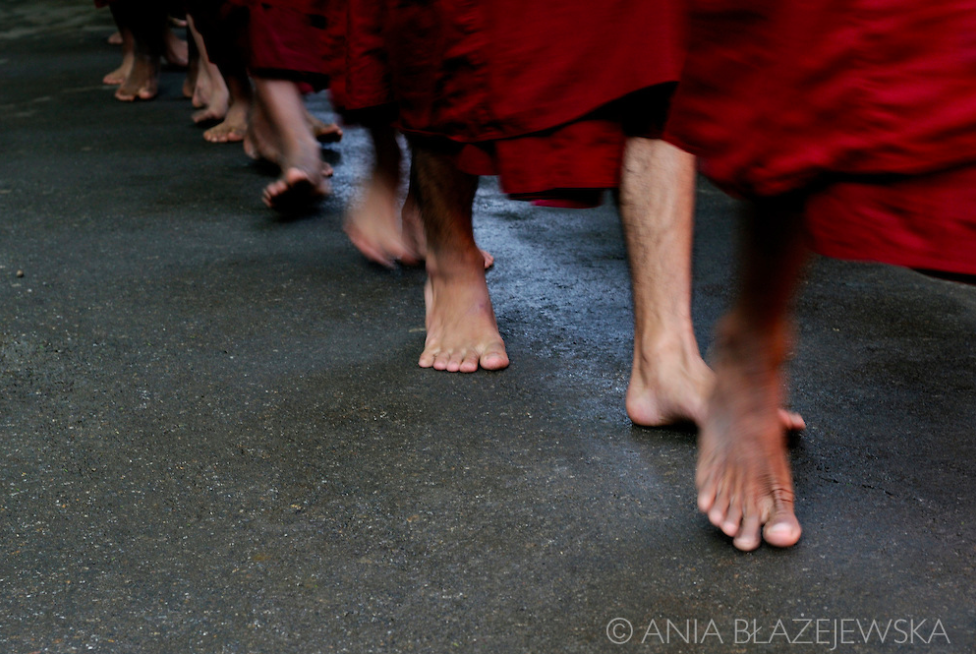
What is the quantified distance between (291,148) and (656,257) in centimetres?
139

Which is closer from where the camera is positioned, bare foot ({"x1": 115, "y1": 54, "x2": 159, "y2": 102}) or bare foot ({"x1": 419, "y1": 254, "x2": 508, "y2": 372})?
bare foot ({"x1": 419, "y1": 254, "x2": 508, "y2": 372})

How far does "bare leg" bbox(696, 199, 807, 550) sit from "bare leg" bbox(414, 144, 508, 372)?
1.90 ft

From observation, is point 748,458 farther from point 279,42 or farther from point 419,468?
point 279,42

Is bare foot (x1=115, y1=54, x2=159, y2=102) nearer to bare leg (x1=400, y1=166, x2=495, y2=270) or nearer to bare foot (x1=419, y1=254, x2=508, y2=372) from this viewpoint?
bare leg (x1=400, y1=166, x2=495, y2=270)

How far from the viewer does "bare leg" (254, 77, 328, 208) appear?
2424 millimetres

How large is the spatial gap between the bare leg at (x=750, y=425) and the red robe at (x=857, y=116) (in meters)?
0.13

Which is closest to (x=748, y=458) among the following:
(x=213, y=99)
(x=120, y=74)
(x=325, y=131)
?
(x=325, y=131)

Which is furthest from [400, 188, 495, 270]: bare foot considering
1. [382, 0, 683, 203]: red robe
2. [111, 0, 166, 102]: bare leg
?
[111, 0, 166, 102]: bare leg

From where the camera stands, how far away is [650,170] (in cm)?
144

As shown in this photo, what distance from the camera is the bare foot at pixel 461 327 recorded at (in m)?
1.69

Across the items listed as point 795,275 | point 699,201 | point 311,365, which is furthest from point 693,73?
point 699,201

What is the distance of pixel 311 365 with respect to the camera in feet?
5.66

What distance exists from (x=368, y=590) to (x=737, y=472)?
440 mm

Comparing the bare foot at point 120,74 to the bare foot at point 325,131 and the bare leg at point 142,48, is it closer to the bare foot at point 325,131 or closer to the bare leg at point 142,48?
the bare leg at point 142,48
